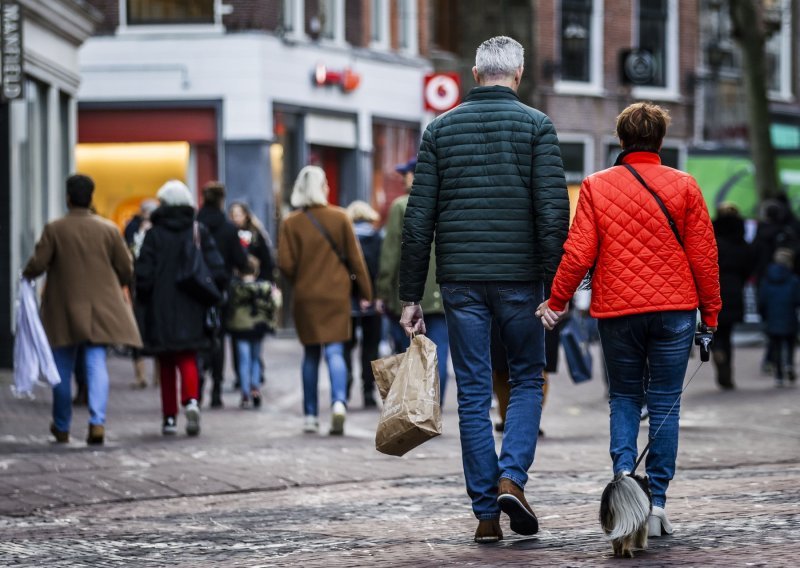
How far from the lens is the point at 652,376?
23.3ft

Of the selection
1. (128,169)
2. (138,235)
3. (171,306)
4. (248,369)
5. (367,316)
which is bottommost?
(248,369)

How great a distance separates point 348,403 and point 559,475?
575cm

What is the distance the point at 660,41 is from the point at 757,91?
12540mm

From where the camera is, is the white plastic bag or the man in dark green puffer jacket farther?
the white plastic bag

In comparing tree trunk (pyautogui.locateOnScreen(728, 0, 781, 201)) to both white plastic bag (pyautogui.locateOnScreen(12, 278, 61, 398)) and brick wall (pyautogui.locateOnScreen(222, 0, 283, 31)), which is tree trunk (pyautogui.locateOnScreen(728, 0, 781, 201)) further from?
white plastic bag (pyautogui.locateOnScreen(12, 278, 61, 398))

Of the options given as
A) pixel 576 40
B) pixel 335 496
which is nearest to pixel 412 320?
pixel 335 496

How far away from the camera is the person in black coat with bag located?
1220cm

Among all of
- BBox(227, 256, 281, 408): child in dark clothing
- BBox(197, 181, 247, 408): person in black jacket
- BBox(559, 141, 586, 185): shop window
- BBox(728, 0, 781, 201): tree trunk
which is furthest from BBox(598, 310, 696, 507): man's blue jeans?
BBox(559, 141, 586, 185): shop window

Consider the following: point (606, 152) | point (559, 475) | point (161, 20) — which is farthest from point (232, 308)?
point (606, 152)

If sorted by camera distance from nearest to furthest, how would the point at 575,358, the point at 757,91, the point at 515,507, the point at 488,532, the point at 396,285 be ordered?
1. the point at 515,507
2. the point at 488,532
3. the point at 575,358
4. the point at 396,285
5. the point at 757,91

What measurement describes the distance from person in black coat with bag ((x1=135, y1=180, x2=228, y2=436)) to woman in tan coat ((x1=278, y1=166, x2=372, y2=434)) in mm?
687

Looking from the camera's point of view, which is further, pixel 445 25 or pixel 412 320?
pixel 445 25

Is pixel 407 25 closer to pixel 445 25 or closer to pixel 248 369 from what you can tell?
pixel 445 25

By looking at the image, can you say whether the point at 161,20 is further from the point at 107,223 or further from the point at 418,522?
the point at 418,522
